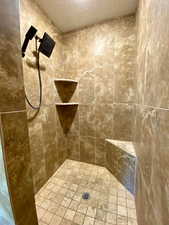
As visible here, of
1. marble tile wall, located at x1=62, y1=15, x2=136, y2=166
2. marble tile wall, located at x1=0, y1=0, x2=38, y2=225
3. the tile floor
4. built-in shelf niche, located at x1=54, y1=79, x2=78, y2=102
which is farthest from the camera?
built-in shelf niche, located at x1=54, y1=79, x2=78, y2=102

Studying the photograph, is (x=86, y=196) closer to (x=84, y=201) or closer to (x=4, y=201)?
(x=84, y=201)

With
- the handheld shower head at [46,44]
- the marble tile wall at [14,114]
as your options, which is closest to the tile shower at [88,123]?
the marble tile wall at [14,114]

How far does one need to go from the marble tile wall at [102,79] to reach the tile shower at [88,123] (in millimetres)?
14

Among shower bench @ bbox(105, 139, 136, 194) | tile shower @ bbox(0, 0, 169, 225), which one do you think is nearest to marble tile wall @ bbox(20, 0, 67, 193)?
tile shower @ bbox(0, 0, 169, 225)

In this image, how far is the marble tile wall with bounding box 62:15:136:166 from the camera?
1559 mm

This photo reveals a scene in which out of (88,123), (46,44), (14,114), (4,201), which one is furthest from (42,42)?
(4,201)

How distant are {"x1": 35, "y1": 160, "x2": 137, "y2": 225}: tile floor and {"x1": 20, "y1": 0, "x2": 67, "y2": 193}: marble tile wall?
0.20 meters

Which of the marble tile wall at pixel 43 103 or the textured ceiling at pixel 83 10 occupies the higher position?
the textured ceiling at pixel 83 10

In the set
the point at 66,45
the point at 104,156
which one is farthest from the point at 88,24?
the point at 104,156

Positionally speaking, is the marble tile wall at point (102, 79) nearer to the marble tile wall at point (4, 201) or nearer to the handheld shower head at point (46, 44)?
the handheld shower head at point (46, 44)

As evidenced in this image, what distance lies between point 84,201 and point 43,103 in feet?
4.38

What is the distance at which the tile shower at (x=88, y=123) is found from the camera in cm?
56

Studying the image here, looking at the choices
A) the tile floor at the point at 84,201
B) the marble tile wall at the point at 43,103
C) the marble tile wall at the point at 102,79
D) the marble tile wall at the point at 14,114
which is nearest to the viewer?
the marble tile wall at the point at 14,114

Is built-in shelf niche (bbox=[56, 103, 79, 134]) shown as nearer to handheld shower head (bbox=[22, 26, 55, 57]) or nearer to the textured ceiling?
handheld shower head (bbox=[22, 26, 55, 57])
